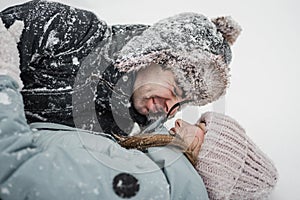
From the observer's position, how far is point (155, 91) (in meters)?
0.96

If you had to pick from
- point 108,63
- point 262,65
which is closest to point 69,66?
point 108,63

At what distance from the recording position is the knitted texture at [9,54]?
819 mm

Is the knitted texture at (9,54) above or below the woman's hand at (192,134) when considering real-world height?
above

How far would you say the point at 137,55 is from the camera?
3.05 feet

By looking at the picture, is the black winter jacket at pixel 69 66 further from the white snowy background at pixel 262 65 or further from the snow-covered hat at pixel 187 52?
the white snowy background at pixel 262 65

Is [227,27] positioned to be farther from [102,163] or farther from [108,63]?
[102,163]

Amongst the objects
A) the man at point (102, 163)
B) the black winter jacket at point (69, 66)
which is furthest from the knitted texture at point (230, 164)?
the black winter jacket at point (69, 66)

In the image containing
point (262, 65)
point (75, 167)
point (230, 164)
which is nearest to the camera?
point (75, 167)

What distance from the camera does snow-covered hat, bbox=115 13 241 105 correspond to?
93 cm

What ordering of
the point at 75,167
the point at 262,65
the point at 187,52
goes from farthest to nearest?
the point at 262,65, the point at 187,52, the point at 75,167

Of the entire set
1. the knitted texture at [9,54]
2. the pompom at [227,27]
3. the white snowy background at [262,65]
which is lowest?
the white snowy background at [262,65]

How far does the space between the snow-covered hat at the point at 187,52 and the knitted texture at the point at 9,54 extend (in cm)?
20

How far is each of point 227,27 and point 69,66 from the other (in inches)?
13.3

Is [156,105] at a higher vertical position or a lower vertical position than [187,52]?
lower
